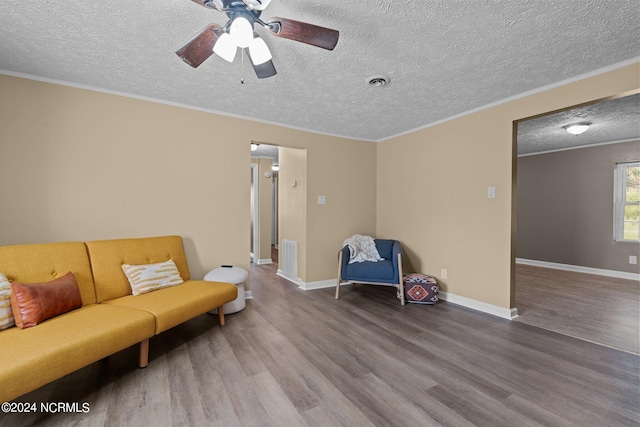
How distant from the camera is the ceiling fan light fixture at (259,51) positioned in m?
1.61

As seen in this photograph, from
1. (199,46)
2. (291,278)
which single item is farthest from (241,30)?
(291,278)

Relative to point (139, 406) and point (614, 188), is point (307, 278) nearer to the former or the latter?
point (139, 406)

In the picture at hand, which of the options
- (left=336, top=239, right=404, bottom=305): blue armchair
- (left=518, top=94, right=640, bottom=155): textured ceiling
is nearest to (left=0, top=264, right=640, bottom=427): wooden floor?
(left=336, top=239, right=404, bottom=305): blue armchair

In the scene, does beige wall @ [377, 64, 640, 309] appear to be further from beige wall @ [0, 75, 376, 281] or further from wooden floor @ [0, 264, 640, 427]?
beige wall @ [0, 75, 376, 281]

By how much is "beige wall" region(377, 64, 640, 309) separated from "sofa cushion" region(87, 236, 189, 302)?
307 cm

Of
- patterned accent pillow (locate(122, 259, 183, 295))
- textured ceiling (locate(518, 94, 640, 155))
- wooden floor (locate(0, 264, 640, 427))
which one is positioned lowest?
wooden floor (locate(0, 264, 640, 427))

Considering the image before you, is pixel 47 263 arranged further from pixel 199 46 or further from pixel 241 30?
pixel 241 30

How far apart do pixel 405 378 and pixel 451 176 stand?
2519 mm

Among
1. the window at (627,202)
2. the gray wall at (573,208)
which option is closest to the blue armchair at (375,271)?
the gray wall at (573,208)

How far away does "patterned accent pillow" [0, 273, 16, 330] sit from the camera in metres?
1.68

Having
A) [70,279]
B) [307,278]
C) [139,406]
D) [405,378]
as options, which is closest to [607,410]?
[405,378]

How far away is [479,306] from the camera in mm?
3168

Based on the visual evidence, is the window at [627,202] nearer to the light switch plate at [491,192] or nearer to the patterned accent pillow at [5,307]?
the light switch plate at [491,192]

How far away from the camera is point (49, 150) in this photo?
250cm
